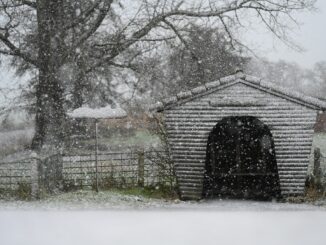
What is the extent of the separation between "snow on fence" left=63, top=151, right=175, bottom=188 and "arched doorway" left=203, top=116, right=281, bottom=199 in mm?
563

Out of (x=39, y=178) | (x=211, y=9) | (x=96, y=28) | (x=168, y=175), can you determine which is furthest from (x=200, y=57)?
(x=39, y=178)

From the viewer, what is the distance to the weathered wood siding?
211 inches

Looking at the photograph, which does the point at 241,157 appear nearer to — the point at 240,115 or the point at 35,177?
the point at 240,115

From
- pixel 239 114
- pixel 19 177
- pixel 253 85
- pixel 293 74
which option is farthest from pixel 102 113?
pixel 293 74

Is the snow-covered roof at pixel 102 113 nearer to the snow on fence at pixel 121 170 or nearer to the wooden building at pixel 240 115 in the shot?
the wooden building at pixel 240 115

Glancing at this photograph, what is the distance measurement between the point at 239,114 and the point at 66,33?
6.24 ft

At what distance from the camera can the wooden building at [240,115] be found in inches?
210

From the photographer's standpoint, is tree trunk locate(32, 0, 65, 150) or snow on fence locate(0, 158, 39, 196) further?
snow on fence locate(0, 158, 39, 196)

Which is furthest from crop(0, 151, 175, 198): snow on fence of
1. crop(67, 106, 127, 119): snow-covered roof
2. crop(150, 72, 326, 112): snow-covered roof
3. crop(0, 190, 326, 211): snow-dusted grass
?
crop(150, 72, 326, 112): snow-covered roof

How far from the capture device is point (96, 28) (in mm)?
5199

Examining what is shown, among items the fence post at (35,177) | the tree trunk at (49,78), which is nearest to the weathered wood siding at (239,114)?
the tree trunk at (49,78)

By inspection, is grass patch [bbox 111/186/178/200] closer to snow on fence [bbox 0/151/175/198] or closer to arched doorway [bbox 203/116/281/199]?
snow on fence [bbox 0/151/175/198]

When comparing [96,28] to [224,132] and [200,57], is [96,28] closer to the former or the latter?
[200,57]
